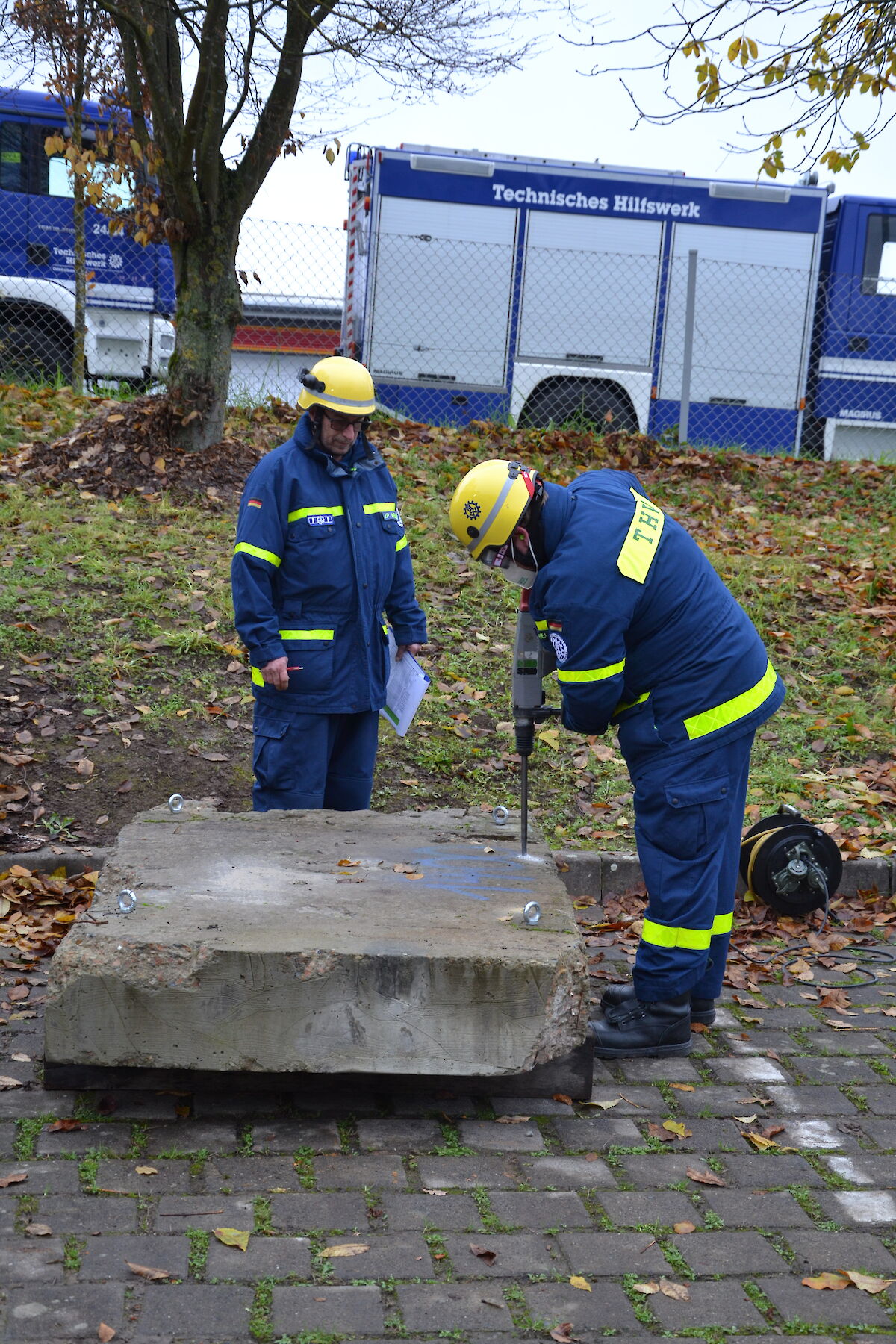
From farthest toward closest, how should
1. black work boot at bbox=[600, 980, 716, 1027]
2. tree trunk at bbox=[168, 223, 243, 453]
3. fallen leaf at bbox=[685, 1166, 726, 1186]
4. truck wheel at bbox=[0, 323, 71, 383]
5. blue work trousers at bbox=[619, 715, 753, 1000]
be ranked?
truck wheel at bbox=[0, 323, 71, 383], tree trunk at bbox=[168, 223, 243, 453], black work boot at bbox=[600, 980, 716, 1027], blue work trousers at bbox=[619, 715, 753, 1000], fallen leaf at bbox=[685, 1166, 726, 1186]

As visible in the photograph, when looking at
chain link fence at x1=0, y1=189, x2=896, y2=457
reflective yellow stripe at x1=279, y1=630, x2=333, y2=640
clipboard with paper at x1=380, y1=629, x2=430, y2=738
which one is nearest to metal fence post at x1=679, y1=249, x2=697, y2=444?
chain link fence at x1=0, y1=189, x2=896, y2=457

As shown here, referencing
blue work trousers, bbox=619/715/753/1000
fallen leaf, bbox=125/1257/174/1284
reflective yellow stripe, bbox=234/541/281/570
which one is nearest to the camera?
fallen leaf, bbox=125/1257/174/1284

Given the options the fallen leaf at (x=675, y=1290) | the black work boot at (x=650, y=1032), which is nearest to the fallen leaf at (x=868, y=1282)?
the fallen leaf at (x=675, y=1290)

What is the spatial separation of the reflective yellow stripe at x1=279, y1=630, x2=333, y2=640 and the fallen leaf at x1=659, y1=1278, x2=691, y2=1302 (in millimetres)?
2540

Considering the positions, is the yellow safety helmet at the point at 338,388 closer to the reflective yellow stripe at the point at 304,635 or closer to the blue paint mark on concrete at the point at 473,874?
the reflective yellow stripe at the point at 304,635

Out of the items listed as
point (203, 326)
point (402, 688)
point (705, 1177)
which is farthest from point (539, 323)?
point (705, 1177)

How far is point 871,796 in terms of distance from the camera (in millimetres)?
6328

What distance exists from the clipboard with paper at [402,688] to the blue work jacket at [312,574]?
22 centimetres

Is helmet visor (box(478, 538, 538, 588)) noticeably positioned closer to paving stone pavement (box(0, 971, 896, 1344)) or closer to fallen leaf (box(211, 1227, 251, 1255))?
paving stone pavement (box(0, 971, 896, 1344))

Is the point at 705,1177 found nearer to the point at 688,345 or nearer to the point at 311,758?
the point at 311,758

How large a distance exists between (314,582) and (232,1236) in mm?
2385

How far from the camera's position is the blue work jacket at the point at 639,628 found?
380cm

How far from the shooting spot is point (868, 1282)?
9.50ft

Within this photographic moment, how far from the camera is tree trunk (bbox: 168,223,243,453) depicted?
8.85 meters
